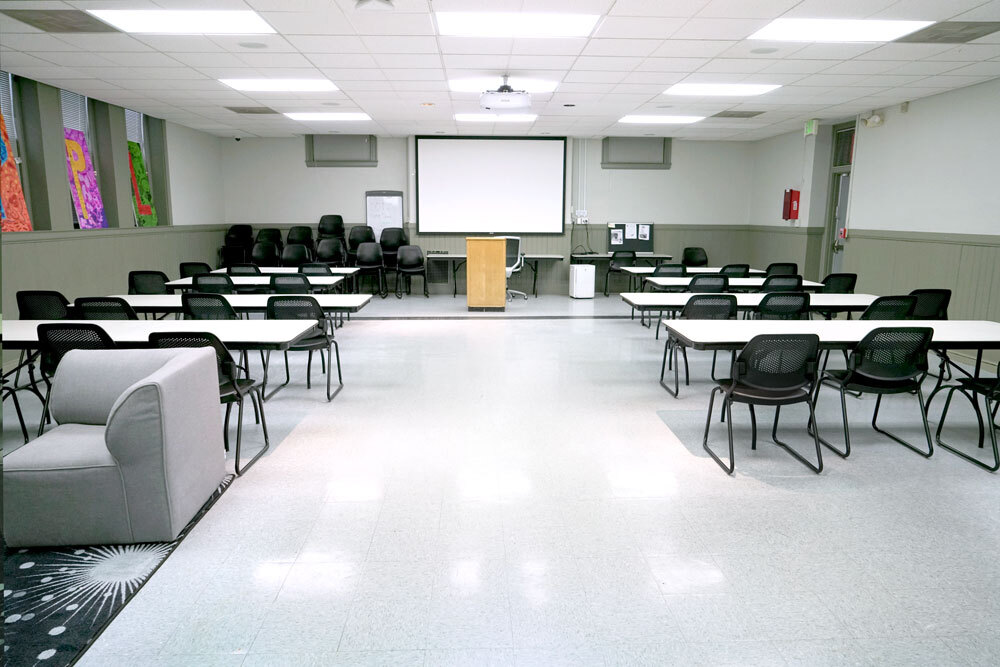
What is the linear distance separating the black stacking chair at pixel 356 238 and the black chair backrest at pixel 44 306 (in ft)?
21.9

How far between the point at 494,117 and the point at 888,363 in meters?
7.13

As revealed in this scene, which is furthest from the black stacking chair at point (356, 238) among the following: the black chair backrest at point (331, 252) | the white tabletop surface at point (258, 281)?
the white tabletop surface at point (258, 281)

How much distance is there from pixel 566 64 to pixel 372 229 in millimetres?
6589

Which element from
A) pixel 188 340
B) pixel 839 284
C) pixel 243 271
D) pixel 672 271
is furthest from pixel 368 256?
pixel 188 340

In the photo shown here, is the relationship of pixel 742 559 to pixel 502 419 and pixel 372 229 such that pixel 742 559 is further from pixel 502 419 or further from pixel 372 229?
pixel 372 229

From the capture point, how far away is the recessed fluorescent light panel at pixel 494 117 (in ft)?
31.2

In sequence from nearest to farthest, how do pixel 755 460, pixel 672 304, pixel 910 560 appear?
pixel 910 560, pixel 755 460, pixel 672 304

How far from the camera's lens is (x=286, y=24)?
506 centimetres

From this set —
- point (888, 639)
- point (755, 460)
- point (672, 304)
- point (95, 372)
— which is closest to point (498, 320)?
point (672, 304)

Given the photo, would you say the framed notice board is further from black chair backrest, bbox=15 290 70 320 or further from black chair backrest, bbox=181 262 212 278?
black chair backrest, bbox=15 290 70 320

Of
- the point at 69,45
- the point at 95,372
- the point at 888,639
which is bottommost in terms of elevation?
the point at 888,639

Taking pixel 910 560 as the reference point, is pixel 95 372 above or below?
above

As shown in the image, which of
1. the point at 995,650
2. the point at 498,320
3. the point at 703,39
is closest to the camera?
the point at 995,650

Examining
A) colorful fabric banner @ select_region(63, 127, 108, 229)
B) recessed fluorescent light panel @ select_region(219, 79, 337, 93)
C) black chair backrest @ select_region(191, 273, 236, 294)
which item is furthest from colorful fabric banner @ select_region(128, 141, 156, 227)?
black chair backrest @ select_region(191, 273, 236, 294)
